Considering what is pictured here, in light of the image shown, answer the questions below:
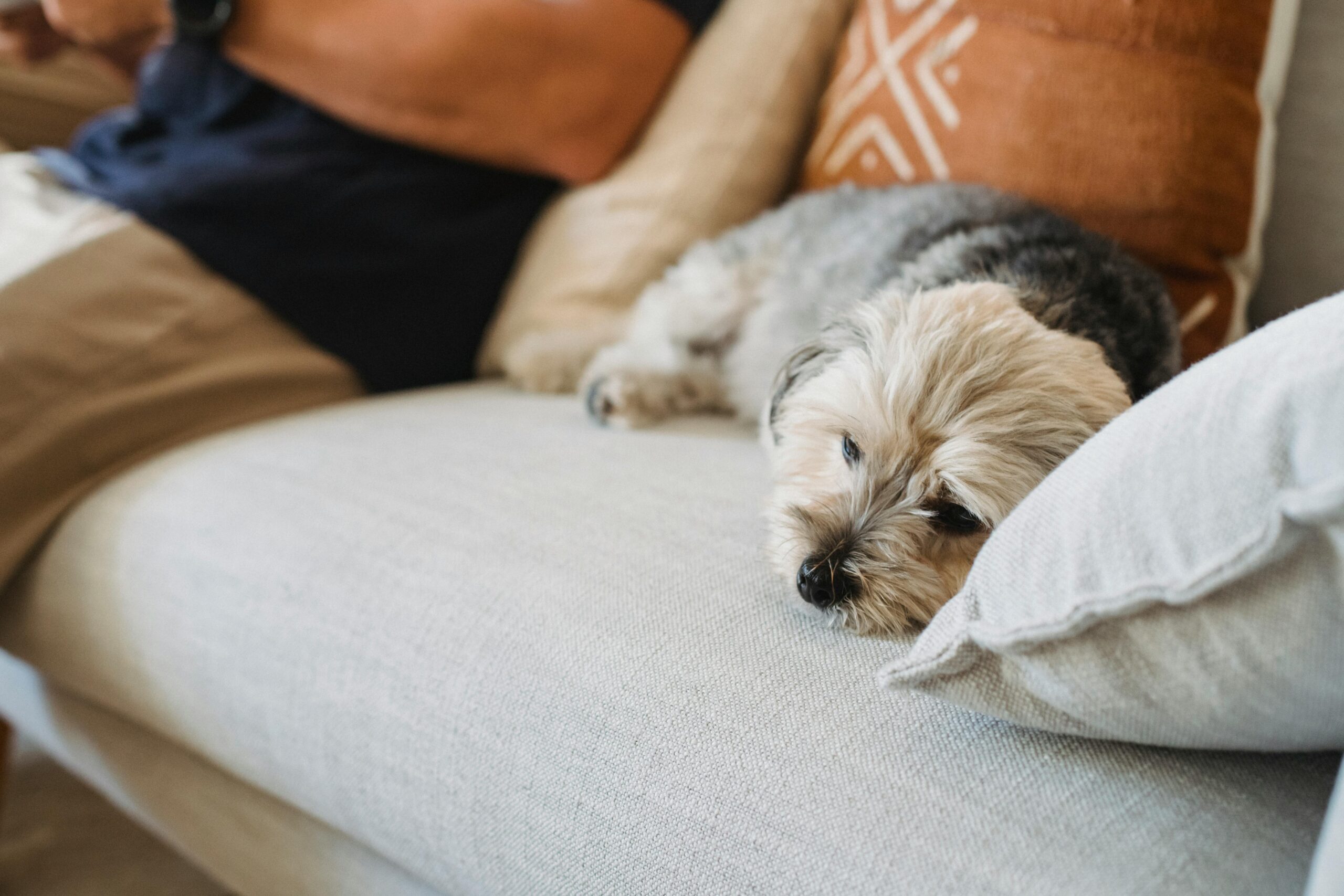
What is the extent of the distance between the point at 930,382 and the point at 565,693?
1.88 feet

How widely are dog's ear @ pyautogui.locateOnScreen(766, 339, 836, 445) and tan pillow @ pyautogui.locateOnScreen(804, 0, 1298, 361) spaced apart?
565 mm

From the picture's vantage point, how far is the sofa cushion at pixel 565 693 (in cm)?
74

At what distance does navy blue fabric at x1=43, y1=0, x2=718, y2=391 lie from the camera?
1800 millimetres

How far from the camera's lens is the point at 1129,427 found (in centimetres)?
74

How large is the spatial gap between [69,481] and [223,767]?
57 cm

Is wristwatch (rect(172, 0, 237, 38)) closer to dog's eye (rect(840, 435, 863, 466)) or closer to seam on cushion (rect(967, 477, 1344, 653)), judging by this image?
dog's eye (rect(840, 435, 863, 466))

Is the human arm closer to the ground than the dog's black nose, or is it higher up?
higher up

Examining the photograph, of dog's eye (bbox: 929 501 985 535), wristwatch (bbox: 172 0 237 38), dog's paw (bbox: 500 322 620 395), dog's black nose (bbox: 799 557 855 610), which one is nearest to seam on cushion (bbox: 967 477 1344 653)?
dog's black nose (bbox: 799 557 855 610)

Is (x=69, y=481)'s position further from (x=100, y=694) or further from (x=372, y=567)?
(x=372, y=567)

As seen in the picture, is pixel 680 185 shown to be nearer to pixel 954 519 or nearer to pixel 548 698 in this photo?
pixel 954 519

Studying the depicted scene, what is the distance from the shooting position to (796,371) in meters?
1.36

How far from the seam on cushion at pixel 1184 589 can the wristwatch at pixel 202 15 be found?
1937mm

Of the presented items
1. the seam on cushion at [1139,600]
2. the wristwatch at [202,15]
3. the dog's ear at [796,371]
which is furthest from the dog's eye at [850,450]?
the wristwatch at [202,15]

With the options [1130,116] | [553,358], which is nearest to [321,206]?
[553,358]
